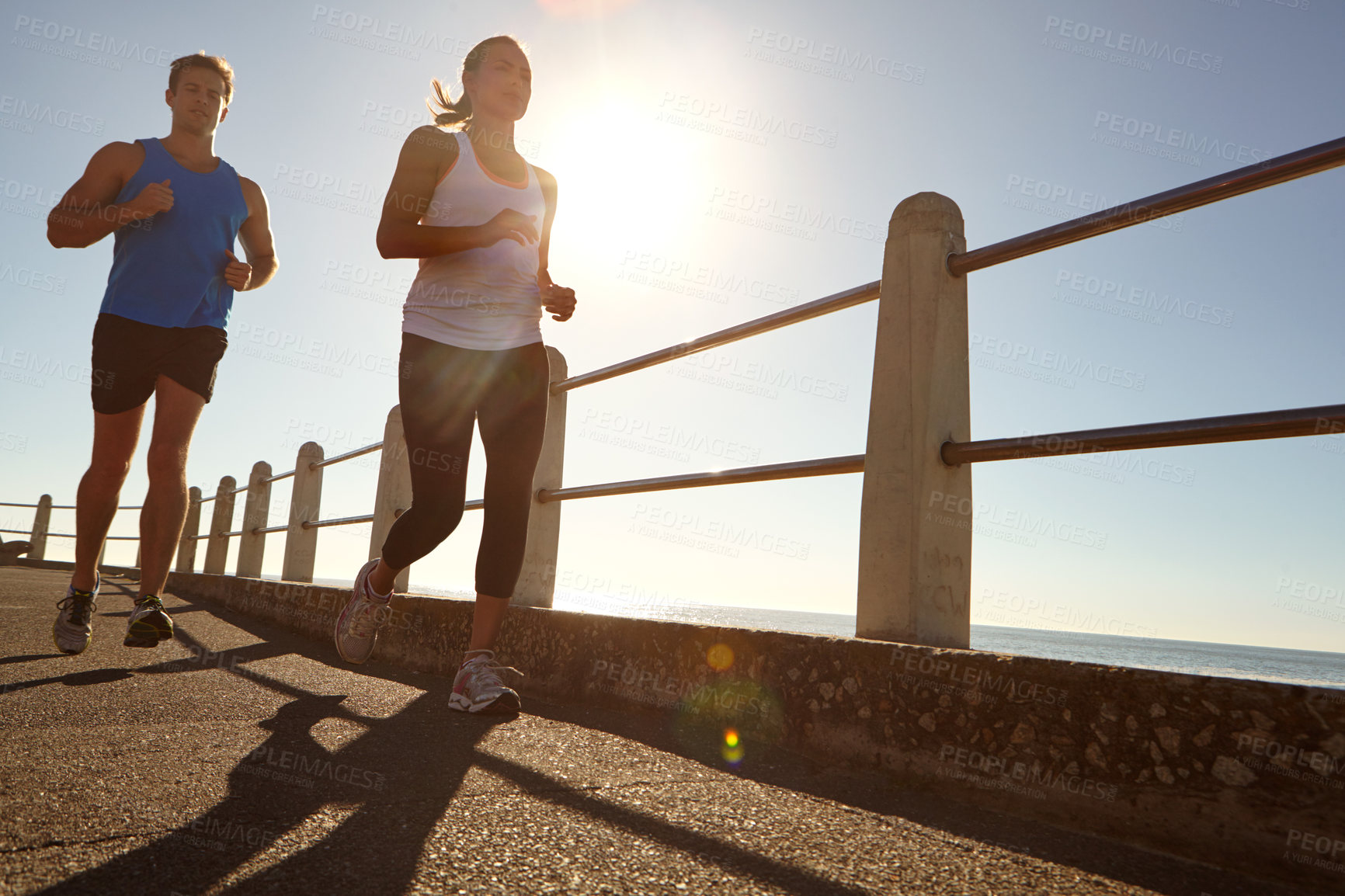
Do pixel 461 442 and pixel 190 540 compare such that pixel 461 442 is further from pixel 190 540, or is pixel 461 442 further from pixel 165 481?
pixel 190 540

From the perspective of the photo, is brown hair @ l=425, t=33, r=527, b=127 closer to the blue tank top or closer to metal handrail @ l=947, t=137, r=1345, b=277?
the blue tank top

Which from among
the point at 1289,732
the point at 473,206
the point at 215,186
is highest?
the point at 215,186

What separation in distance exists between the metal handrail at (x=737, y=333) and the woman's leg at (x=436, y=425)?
59 centimetres

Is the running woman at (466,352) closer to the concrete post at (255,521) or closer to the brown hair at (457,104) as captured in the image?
the brown hair at (457,104)

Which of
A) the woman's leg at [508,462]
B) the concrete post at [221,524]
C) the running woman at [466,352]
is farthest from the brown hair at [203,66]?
the concrete post at [221,524]

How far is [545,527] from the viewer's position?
2830mm

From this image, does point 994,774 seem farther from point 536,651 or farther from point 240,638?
point 240,638

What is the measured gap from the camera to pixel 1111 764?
1.08 metres

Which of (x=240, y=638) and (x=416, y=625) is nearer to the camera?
(x=416, y=625)

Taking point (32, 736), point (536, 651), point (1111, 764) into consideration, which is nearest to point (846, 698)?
point (1111, 764)

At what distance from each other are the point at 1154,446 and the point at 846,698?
2.17 ft

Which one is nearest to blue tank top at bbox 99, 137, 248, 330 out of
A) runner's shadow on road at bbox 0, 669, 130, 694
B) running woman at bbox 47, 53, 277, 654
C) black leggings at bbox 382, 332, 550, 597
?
running woman at bbox 47, 53, 277, 654

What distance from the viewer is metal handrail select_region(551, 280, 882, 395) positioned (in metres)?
1.96

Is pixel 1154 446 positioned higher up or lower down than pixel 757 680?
higher up
